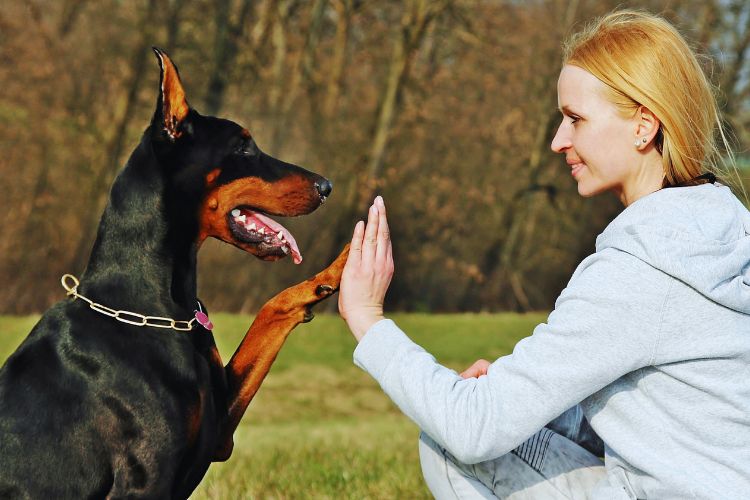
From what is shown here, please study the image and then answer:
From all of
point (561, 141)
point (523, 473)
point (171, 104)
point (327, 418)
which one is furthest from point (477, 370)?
point (327, 418)

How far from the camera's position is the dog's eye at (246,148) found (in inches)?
124

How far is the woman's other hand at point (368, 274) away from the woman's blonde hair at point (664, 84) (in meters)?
0.67

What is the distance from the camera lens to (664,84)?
7.36 ft

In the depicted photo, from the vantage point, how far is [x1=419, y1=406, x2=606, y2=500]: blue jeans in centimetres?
255

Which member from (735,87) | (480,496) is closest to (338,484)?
(480,496)

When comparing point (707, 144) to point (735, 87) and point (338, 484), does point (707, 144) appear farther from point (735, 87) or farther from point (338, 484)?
point (735, 87)

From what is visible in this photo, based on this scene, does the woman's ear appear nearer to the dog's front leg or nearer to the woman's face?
the woman's face

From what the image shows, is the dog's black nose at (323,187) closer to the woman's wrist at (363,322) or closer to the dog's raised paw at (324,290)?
the dog's raised paw at (324,290)

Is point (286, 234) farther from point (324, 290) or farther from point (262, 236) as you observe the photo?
point (324, 290)

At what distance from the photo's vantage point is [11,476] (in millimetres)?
2508

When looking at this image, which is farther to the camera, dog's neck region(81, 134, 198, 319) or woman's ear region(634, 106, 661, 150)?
dog's neck region(81, 134, 198, 319)

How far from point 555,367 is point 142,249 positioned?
1351 millimetres

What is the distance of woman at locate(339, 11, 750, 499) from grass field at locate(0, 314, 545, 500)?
6.76 feet

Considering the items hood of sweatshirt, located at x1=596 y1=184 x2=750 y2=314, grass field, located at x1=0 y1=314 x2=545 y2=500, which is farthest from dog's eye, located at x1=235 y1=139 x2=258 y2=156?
grass field, located at x1=0 y1=314 x2=545 y2=500
